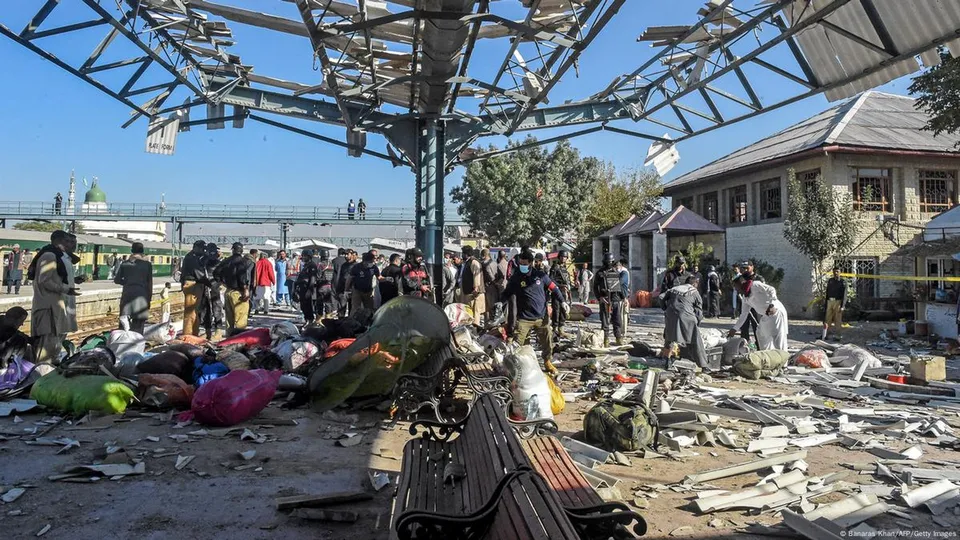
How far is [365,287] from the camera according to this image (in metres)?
12.0

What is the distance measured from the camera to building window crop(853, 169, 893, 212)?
1902cm

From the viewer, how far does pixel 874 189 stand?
1933 cm

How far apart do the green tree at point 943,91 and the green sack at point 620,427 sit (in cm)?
1303

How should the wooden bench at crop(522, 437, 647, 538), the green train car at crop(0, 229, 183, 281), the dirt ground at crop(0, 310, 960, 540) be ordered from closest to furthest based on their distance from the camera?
1. the wooden bench at crop(522, 437, 647, 538)
2. the dirt ground at crop(0, 310, 960, 540)
3. the green train car at crop(0, 229, 183, 281)

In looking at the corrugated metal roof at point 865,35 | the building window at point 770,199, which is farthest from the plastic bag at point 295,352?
the building window at point 770,199

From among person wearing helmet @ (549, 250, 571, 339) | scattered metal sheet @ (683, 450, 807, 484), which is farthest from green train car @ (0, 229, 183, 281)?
scattered metal sheet @ (683, 450, 807, 484)

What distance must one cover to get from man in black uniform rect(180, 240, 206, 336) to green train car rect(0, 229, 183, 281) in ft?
60.0

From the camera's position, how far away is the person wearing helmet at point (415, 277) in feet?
33.2

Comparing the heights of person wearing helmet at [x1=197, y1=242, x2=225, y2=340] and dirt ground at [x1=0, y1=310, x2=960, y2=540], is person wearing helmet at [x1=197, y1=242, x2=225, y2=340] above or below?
above

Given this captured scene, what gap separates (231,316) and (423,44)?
23.0 ft

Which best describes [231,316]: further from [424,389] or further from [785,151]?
[785,151]

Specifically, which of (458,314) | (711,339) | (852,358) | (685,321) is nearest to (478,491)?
(685,321)

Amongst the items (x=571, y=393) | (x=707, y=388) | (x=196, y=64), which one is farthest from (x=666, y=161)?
(x=196, y=64)

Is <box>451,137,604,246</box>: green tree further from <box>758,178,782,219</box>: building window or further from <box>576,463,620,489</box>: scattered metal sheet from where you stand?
<box>576,463,620,489</box>: scattered metal sheet
